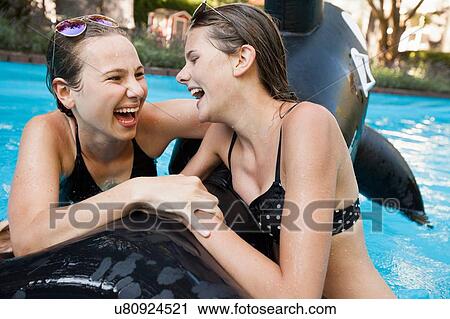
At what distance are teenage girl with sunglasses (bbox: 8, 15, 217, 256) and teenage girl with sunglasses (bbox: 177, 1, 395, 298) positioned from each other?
23 cm

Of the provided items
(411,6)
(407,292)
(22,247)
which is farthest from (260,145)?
(411,6)

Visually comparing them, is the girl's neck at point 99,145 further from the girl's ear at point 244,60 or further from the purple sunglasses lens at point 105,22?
the girl's ear at point 244,60

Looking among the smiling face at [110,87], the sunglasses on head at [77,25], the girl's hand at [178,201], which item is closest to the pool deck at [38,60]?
the sunglasses on head at [77,25]

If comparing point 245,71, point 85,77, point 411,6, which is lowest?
point 411,6

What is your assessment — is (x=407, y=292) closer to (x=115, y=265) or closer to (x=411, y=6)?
(x=115, y=265)

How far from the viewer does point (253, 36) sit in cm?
183

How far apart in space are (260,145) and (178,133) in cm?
63

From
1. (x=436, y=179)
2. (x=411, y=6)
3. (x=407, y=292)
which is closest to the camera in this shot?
(x=407, y=292)

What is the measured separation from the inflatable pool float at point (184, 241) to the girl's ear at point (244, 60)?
0.44 m

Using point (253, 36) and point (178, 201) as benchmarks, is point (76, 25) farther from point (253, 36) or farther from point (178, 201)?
point (178, 201)

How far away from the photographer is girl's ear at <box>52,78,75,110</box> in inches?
83.3

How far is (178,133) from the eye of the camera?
96.2 inches

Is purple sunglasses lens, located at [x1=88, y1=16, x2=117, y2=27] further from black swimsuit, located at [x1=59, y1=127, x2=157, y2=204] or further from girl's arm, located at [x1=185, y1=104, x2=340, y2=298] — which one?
girl's arm, located at [x1=185, y1=104, x2=340, y2=298]

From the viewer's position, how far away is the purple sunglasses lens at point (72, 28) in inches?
81.0
